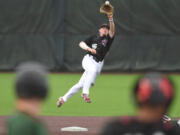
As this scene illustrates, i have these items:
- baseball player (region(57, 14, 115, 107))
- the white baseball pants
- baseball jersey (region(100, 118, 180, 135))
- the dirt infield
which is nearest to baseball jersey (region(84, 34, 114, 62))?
baseball player (region(57, 14, 115, 107))

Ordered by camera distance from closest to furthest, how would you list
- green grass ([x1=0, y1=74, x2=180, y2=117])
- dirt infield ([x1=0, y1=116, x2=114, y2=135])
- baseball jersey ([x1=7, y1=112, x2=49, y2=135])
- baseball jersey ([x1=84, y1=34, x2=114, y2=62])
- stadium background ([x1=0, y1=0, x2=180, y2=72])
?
baseball jersey ([x1=7, y1=112, x2=49, y2=135]) < dirt infield ([x1=0, y1=116, x2=114, y2=135]) < green grass ([x1=0, y1=74, x2=180, y2=117]) < baseball jersey ([x1=84, y1=34, x2=114, y2=62]) < stadium background ([x1=0, y1=0, x2=180, y2=72])

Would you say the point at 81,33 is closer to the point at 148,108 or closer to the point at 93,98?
the point at 93,98

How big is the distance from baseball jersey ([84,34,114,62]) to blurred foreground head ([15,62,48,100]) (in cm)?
882

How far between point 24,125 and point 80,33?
1748 cm

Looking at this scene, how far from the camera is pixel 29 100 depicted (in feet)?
8.66

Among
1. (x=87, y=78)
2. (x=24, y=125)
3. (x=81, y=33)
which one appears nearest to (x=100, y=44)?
(x=87, y=78)

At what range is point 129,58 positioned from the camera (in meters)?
20.0

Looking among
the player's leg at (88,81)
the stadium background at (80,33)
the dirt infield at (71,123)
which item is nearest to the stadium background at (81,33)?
the stadium background at (80,33)

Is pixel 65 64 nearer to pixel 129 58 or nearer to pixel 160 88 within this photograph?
pixel 129 58

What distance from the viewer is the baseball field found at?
383 inches

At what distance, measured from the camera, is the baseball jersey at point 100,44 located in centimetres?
1150

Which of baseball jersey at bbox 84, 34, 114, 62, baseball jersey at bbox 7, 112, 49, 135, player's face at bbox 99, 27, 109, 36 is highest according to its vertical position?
player's face at bbox 99, 27, 109, 36

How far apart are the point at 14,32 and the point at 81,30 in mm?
2459

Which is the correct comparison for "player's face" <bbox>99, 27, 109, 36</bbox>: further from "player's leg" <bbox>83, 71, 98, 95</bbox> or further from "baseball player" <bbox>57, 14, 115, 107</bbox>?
"player's leg" <bbox>83, 71, 98, 95</bbox>
